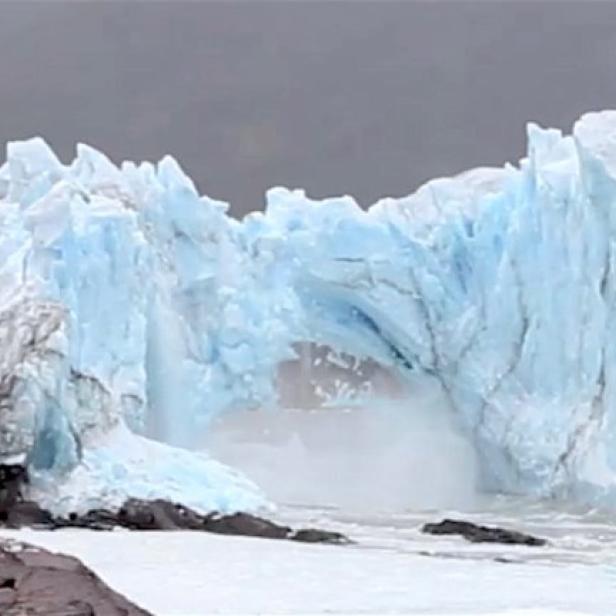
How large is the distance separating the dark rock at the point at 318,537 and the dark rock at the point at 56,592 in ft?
17.7

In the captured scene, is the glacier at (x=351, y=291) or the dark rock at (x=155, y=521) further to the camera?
the glacier at (x=351, y=291)

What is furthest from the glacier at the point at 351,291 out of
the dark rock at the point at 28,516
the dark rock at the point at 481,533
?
the dark rock at the point at 481,533

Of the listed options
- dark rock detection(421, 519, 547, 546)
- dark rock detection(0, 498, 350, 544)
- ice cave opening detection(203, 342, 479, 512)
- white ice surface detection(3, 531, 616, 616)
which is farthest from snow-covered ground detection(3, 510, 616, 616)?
ice cave opening detection(203, 342, 479, 512)

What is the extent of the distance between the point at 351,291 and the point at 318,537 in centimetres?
862

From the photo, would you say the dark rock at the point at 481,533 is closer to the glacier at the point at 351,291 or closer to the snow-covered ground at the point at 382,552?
the snow-covered ground at the point at 382,552

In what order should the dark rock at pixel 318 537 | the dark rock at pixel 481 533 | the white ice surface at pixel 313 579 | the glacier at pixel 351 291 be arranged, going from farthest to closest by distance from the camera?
the glacier at pixel 351 291
the dark rock at pixel 481 533
the dark rock at pixel 318 537
the white ice surface at pixel 313 579

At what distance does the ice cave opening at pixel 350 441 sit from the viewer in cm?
1936

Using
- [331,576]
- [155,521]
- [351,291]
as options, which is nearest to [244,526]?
[155,521]

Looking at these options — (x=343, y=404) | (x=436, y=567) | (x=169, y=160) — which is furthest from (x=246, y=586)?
(x=343, y=404)

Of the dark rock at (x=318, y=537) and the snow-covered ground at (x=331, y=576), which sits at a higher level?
the dark rock at (x=318, y=537)

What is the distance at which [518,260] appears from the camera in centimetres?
1814

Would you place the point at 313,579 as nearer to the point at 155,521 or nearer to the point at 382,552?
the point at 382,552

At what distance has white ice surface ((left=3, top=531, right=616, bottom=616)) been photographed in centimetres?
675

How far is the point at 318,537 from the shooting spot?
11430 millimetres
